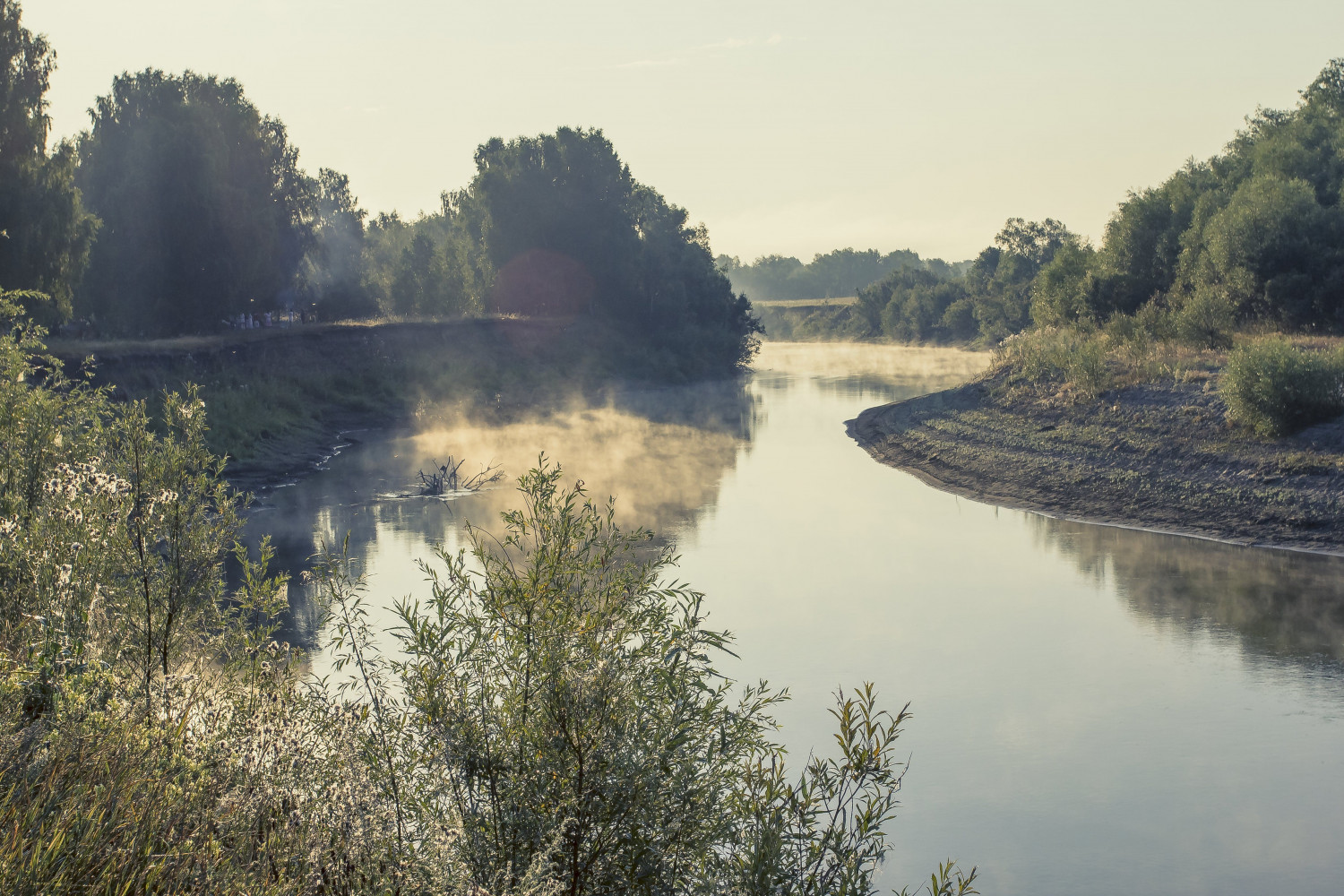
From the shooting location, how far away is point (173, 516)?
678cm

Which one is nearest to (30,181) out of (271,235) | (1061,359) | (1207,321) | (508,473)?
(271,235)

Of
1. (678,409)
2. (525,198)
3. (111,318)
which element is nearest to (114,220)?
(111,318)

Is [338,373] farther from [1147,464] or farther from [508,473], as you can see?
[1147,464]

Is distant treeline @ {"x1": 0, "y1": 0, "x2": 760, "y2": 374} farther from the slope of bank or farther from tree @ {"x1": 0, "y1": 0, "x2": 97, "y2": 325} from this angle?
the slope of bank

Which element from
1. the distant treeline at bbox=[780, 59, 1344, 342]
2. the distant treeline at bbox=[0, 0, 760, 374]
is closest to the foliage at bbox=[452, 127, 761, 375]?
the distant treeline at bbox=[0, 0, 760, 374]

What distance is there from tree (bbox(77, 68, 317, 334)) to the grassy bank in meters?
28.5

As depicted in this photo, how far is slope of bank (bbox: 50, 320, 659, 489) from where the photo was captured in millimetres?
34031

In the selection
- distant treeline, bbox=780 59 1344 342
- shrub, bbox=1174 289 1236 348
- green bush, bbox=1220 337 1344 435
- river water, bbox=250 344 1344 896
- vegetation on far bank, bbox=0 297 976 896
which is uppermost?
distant treeline, bbox=780 59 1344 342

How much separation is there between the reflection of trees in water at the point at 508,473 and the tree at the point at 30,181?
10.6m

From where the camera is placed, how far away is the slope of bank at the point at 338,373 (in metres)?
34.0

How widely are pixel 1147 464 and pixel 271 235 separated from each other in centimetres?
3806

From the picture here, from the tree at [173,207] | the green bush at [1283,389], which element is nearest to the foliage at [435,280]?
the tree at [173,207]

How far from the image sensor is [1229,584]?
17.9 meters

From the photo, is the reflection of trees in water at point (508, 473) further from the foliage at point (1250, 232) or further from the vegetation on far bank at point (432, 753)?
the foliage at point (1250, 232)
